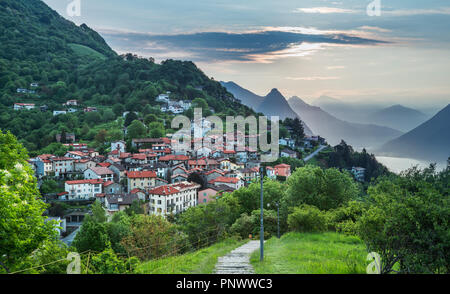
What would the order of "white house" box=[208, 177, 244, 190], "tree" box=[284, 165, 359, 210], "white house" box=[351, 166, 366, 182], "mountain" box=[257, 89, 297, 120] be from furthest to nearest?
"mountain" box=[257, 89, 297, 120] → "white house" box=[351, 166, 366, 182] → "white house" box=[208, 177, 244, 190] → "tree" box=[284, 165, 359, 210]

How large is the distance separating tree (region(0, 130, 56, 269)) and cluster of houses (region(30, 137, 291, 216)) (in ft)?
54.7

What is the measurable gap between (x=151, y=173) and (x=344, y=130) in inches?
737

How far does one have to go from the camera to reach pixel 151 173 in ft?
96.6

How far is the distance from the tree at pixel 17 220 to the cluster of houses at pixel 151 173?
16665 mm

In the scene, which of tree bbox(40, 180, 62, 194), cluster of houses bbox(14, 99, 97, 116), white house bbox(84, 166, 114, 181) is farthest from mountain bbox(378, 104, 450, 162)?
cluster of houses bbox(14, 99, 97, 116)

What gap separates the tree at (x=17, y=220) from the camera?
16.4 ft

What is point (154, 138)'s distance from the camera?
40.6m

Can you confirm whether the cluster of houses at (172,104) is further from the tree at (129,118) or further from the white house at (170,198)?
the white house at (170,198)

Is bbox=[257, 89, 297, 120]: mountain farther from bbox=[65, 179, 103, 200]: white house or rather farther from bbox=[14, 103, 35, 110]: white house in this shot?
bbox=[65, 179, 103, 200]: white house

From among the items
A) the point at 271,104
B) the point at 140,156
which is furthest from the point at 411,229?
the point at 271,104

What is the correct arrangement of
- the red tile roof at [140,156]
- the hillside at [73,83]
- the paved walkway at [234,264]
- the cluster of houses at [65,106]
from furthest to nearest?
the cluster of houses at [65,106] < the hillside at [73,83] < the red tile roof at [140,156] < the paved walkway at [234,264]

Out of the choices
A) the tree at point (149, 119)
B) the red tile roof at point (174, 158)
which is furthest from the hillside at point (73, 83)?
the red tile roof at point (174, 158)

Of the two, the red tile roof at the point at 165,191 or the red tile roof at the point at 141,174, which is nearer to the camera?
the red tile roof at the point at 165,191

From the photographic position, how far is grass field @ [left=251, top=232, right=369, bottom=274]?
424 cm
